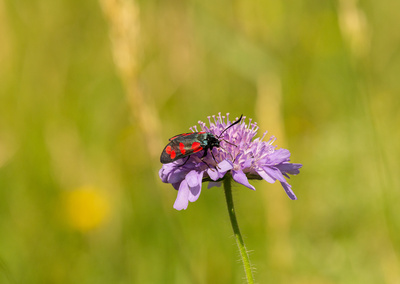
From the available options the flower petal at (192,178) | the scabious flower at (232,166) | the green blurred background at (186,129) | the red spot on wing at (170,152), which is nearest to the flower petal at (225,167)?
A: the scabious flower at (232,166)

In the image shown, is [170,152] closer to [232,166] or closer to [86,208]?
[232,166]

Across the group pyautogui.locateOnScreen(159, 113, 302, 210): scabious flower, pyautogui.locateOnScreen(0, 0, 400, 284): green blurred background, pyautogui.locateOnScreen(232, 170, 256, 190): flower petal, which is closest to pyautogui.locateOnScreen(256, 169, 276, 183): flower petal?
pyautogui.locateOnScreen(159, 113, 302, 210): scabious flower

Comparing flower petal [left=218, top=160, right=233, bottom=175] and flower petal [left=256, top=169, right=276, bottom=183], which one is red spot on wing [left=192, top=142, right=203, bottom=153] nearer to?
flower petal [left=218, top=160, right=233, bottom=175]

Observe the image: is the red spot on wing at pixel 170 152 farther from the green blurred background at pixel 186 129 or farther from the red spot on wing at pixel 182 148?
the green blurred background at pixel 186 129

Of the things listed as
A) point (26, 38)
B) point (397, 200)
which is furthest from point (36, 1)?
point (397, 200)

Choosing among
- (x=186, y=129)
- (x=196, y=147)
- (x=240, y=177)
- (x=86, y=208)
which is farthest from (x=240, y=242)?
(x=186, y=129)
